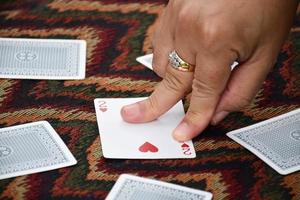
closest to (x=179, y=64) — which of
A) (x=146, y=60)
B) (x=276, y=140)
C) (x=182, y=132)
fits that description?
(x=182, y=132)

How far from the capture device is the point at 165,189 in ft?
3.92

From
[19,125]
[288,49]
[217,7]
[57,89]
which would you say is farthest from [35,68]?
[288,49]

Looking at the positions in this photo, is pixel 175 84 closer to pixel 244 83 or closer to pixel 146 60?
pixel 244 83

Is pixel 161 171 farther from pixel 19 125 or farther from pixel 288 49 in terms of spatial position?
pixel 288 49

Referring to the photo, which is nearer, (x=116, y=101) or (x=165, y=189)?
(x=165, y=189)

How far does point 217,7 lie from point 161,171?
14.5 inches

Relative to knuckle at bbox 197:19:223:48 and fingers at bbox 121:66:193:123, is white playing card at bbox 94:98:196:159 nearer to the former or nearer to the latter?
fingers at bbox 121:66:193:123

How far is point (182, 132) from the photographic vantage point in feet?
4.30

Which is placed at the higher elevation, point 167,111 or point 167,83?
point 167,83

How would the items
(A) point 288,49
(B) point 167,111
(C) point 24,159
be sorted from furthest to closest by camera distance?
(A) point 288,49 < (B) point 167,111 < (C) point 24,159

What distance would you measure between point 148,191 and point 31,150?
278mm

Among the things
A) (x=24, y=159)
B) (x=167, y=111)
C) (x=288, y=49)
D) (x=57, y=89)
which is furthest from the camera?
(x=288, y=49)

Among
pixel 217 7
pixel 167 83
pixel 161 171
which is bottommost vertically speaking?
pixel 161 171

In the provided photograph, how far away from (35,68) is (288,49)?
74 cm
